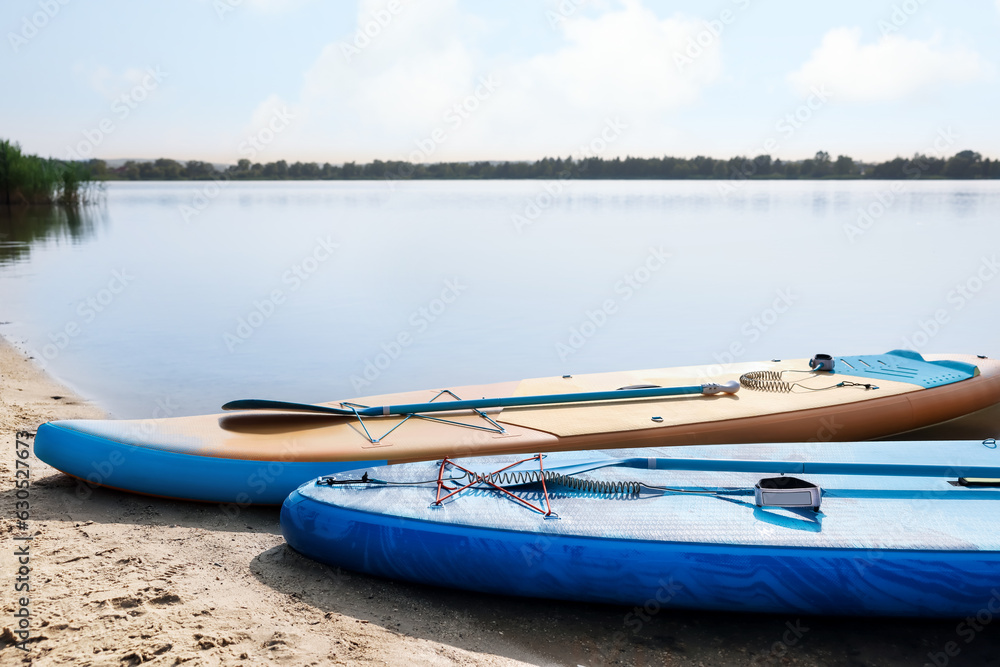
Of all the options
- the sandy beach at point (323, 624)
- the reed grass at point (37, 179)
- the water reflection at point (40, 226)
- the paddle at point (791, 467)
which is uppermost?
the reed grass at point (37, 179)

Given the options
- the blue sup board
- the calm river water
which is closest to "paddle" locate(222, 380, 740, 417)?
the blue sup board

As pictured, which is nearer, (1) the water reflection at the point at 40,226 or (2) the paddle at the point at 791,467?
(2) the paddle at the point at 791,467

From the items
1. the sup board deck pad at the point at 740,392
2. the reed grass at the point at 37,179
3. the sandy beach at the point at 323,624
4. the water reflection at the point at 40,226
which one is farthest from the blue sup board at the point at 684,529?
the reed grass at the point at 37,179

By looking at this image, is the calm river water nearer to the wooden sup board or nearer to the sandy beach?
the wooden sup board

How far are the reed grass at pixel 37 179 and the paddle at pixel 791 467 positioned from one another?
23495 millimetres

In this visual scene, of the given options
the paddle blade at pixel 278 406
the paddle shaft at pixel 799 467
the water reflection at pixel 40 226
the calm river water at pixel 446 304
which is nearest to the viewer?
the paddle shaft at pixel 799 467

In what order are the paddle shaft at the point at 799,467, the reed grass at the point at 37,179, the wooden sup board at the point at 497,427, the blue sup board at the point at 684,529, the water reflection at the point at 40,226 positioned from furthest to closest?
the reed grass at the point at 37,179, the water reflection at the point at 40,226, the wooden sup board at the point at 497,427, the paddle shaft at the point at 799,467, the blue sup board at the point at 684,529

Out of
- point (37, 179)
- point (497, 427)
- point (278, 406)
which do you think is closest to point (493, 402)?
point (497, 427)

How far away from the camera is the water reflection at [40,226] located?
46.4 feet

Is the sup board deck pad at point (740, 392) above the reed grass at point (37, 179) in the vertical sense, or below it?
below

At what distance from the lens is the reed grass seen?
21984 mm

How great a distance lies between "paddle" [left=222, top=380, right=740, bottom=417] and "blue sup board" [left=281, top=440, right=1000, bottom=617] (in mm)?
760

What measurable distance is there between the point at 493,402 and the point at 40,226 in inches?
755

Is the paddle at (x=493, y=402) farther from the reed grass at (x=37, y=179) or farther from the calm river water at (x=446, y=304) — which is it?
the reed grass at (x=37, y=179)
